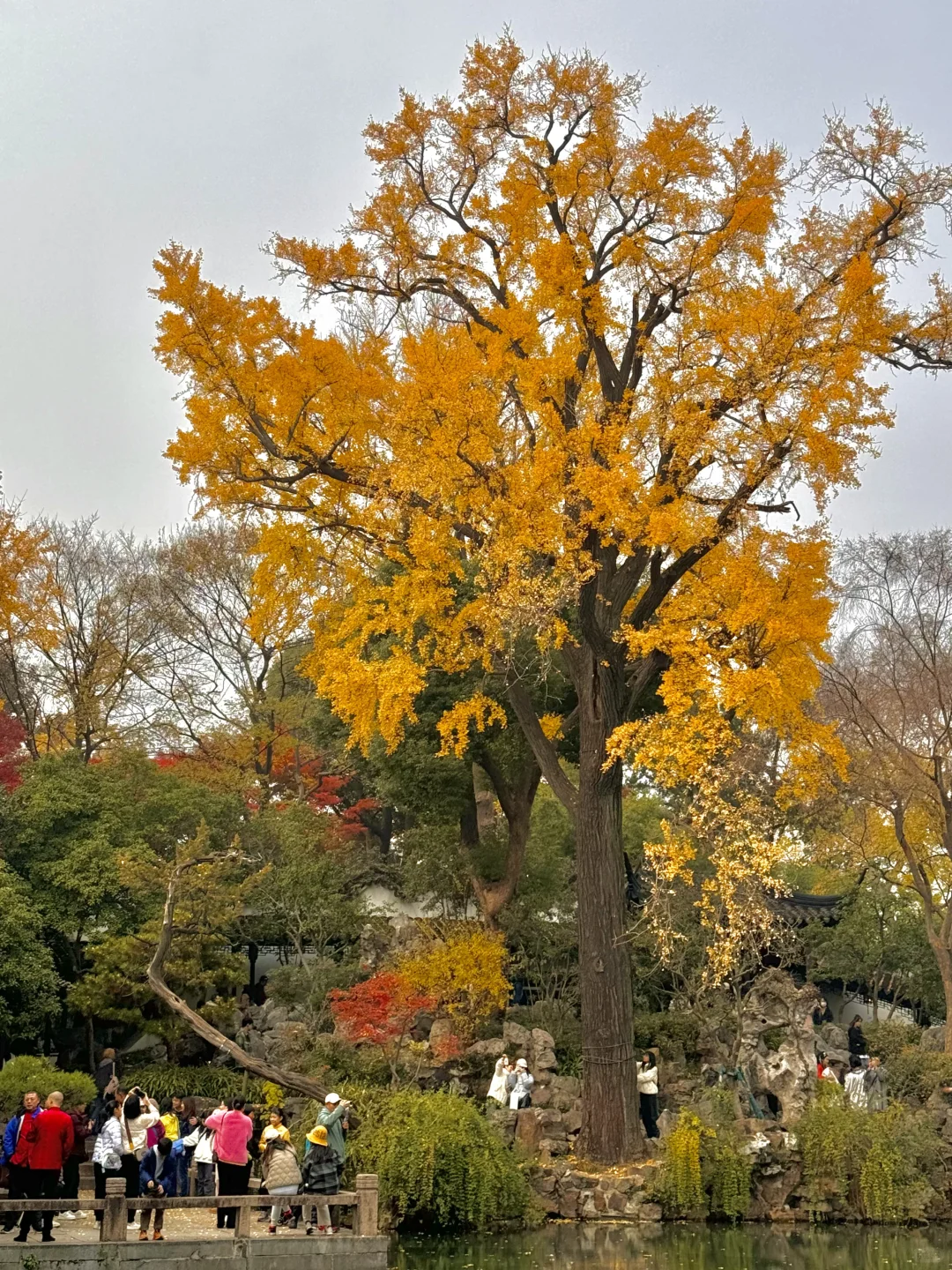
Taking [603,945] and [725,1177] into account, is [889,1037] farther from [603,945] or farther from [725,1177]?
[603,945]

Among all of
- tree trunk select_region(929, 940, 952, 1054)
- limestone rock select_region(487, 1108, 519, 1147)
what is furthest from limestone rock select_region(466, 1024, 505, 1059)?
tree trunk select_region(929, 940, 952, 1054)

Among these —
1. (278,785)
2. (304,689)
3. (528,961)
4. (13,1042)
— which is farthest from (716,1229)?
(304,689)

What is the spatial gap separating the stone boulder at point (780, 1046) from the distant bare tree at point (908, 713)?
2.74 m

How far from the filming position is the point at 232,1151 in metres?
12.1

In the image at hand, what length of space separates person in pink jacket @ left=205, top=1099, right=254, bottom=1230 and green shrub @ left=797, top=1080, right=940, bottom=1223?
280 inches

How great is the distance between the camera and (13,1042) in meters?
20.3

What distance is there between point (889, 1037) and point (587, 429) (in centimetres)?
1305

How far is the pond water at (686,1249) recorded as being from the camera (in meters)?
12.6

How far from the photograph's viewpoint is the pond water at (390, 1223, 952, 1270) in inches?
496

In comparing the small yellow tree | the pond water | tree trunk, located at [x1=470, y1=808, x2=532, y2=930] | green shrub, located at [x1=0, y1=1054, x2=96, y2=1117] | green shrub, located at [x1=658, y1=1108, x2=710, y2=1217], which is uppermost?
tree trunk, located at [x1=470, y1=808, x2=532, y2=930]

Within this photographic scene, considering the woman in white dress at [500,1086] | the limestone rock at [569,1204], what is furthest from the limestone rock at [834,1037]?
the limestone rock at [569,1204]

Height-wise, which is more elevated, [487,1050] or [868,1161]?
[487,1050]

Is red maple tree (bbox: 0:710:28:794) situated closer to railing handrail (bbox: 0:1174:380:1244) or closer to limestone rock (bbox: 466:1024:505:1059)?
limestone rock (bbox: 466:1024:505:1059)

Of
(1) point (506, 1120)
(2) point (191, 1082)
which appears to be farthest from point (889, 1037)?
(2) point (191, 1082)
